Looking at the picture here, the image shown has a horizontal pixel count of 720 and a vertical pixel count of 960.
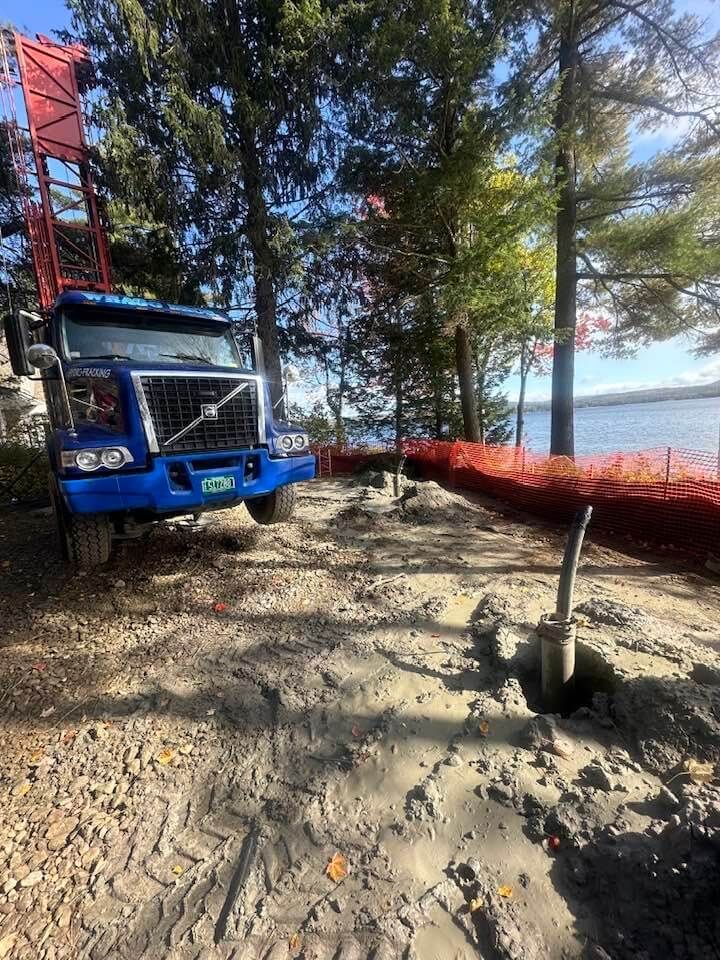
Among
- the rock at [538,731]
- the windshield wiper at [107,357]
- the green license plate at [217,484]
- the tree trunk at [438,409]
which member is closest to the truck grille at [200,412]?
the green license plate at [217,484]

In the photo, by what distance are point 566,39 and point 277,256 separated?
8107 mm

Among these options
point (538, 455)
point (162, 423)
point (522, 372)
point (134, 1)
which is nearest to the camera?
point (162, 423)

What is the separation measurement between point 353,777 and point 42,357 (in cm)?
386

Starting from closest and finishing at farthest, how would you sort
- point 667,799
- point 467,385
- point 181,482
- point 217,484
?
point 667,799 → point 181,482 → point 217,484 → point 467,385

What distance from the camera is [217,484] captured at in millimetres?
3896

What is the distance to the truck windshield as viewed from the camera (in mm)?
4250

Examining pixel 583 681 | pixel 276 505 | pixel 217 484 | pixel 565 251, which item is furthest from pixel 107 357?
pixel 565 251

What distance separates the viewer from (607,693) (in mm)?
2600

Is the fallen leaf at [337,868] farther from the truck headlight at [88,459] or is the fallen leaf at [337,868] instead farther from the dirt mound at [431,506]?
the dirt mound at [431,506]

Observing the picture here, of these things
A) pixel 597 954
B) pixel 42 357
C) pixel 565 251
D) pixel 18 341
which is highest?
pixel 565 251

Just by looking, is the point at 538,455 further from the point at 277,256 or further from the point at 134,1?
the point at 134,1

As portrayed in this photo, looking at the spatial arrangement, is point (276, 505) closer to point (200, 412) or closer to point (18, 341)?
point (200, 412)

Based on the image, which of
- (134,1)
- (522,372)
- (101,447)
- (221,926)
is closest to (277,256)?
(134,1)

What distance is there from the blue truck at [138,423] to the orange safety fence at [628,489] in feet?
14.3
